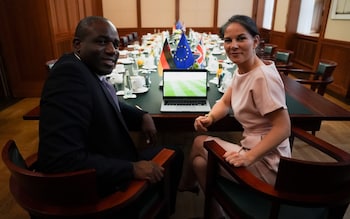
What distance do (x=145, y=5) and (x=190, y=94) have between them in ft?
19.9

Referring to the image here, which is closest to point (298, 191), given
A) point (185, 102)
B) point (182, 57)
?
point (185, 102)

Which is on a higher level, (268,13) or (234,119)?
(268,13)

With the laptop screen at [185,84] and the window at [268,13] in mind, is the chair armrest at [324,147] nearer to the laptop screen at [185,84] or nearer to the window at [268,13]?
the laptop screen at [185,84]

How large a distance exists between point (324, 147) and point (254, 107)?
34 cm

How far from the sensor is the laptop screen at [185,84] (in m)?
1.60

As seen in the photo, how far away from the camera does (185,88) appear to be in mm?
1601

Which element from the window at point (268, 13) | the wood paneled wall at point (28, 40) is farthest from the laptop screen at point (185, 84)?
the window at point (268, 13)

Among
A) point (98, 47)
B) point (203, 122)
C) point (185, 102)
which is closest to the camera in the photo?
point (98, 47)

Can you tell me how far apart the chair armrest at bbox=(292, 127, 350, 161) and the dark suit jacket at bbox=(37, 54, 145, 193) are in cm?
82

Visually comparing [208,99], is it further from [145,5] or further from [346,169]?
[145,5]

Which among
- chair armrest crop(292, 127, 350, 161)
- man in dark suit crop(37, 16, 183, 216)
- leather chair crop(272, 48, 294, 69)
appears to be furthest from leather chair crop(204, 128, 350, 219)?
leather chair crop(272, 48, 294, 69)

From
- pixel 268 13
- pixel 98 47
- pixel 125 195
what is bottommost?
pixel 125 195

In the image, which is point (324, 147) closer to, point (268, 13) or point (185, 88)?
point (185, 88)

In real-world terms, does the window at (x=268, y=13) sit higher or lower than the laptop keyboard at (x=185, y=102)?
higher
